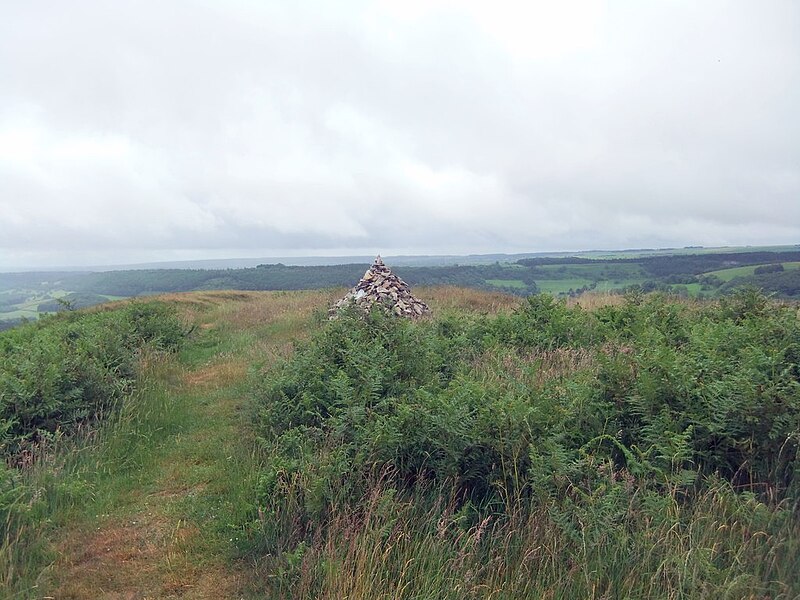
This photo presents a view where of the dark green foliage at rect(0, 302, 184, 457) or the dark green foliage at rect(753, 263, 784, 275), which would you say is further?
the dark green foliage at rect(753, 263, 784, 275)

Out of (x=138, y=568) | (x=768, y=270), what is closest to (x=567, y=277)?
(x=768, y=270)

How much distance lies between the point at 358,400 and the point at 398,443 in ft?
3.68

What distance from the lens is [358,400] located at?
5.60m

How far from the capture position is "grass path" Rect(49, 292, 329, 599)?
146 inches

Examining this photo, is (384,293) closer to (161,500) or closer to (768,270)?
(161,500)

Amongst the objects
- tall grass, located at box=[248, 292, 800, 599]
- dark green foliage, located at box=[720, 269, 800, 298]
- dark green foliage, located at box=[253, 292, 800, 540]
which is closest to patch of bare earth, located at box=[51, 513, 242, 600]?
tall grass, located at box=[248, 292, 800, 599]

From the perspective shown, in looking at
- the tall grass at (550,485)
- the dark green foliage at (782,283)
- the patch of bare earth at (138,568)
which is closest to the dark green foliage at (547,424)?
the tall grass at (550,485)

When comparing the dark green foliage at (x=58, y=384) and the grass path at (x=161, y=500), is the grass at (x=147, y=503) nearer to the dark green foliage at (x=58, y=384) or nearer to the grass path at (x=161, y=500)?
the grass path at (x=161, y=500)

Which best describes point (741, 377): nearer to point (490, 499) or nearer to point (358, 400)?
point (490, 499)

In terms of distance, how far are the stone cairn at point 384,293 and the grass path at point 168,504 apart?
18.8 feet

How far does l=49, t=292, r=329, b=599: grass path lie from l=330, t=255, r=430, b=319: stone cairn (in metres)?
5.72

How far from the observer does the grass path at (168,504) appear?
3.71 metres

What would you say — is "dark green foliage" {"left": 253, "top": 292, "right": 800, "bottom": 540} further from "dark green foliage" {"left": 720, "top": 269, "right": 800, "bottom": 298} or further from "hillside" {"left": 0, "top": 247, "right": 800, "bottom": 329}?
"dark green foliage" {"left": 720, "top": 269, "right": 800, "bottom": 298}

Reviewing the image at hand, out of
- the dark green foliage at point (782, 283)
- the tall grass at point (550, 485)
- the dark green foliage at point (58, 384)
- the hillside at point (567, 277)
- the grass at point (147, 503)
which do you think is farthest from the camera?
the hillside at point (567, 277)
